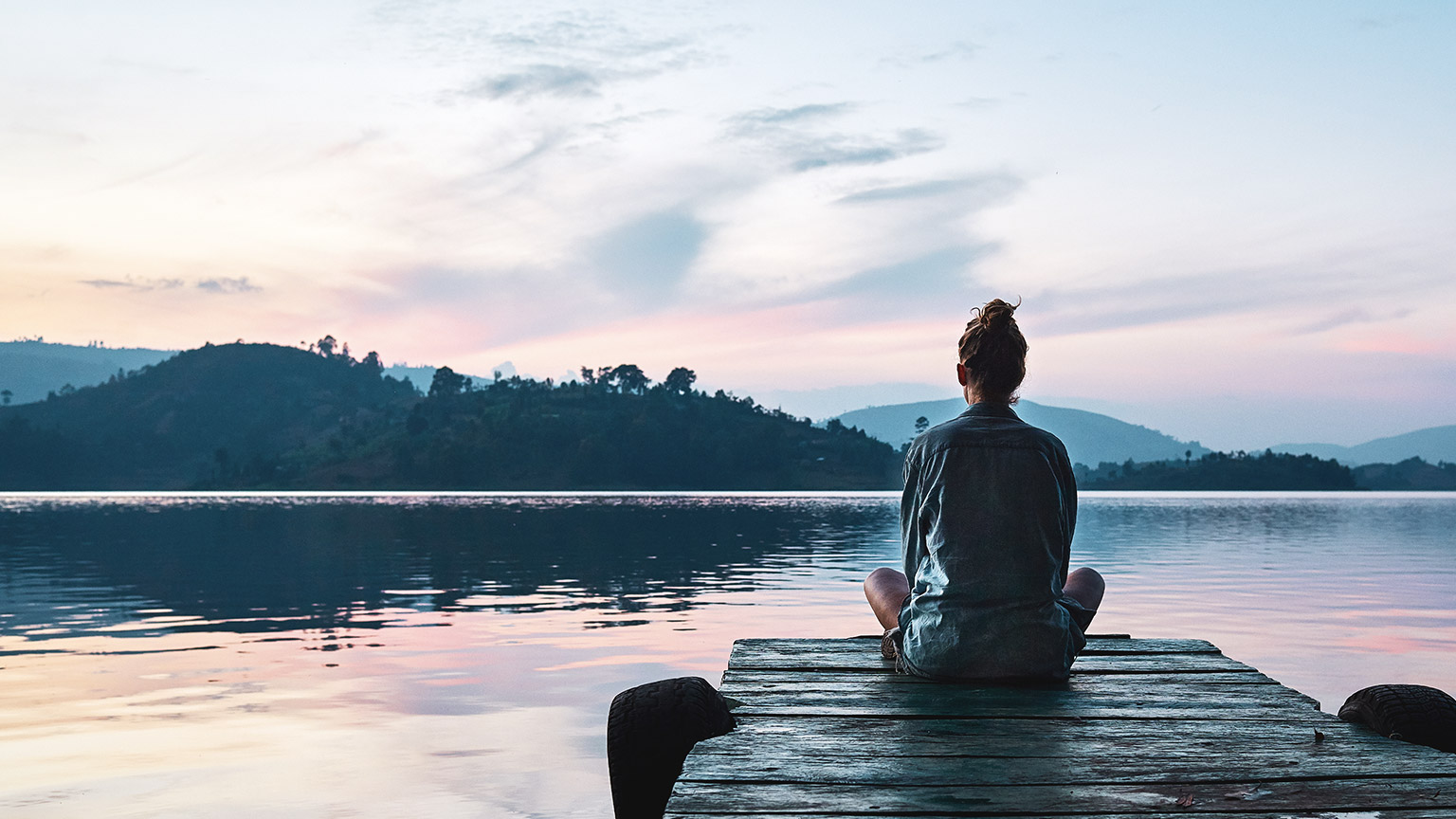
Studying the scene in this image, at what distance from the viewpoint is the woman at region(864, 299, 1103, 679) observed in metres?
5.20

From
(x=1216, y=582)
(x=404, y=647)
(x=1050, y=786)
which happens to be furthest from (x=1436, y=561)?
(x=1050, y=786)

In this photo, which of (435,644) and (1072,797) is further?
(435,644)

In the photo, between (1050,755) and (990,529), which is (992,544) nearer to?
(990,529)

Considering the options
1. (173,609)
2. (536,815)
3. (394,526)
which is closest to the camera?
(536,815)

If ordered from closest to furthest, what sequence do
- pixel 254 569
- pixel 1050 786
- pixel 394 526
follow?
pixel 1050 786
pixel 254 569
pixel 394 526

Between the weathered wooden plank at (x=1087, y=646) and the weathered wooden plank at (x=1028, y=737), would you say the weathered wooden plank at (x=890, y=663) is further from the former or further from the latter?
the weathered wooden plank at (x=1028, y=737)

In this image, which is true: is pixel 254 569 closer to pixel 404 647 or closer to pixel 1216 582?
pixel 404 647

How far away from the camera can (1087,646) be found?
7.21 metres

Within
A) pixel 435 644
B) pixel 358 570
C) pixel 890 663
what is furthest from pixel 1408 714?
pixel 358 570

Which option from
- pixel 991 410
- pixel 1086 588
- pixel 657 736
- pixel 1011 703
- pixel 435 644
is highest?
pixel 991 410

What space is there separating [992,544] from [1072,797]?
5.30 ft

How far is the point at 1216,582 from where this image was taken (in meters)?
26.9

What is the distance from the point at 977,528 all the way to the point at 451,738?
7743 mm

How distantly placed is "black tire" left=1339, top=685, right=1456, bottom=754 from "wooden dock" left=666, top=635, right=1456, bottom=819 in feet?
0.63
